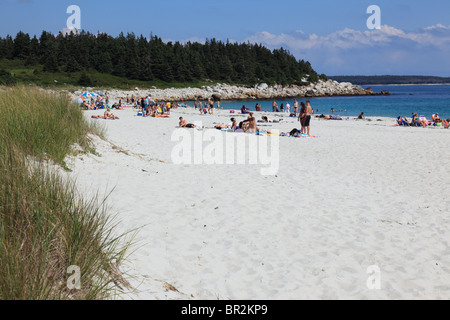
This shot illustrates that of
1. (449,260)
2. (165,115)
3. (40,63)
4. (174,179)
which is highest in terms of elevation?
(40,63)

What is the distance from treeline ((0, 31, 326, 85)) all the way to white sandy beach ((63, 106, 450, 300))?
72440 mm

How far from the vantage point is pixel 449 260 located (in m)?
4.95

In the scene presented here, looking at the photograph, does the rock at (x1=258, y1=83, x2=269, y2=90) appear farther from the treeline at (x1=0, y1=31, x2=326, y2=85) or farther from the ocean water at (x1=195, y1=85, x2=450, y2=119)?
the ocean water at (x1=195, y1=85, x2=450, y2=119)

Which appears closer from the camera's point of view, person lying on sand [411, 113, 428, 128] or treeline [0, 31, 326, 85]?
person lying on sand [411, 113, 428, 128]

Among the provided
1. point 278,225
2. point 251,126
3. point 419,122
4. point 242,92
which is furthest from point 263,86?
point 278,225

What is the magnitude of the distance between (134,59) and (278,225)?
78.8 metres

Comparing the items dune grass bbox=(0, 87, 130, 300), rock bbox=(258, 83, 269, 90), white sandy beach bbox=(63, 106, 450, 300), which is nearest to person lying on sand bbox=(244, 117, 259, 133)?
white sandy beach bbox=(63, 106, 450, 300)

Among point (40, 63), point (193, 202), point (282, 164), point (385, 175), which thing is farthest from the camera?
point (40, 63)

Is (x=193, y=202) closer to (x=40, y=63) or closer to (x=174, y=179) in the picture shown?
(x=174, y=179)

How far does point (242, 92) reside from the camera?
265ft

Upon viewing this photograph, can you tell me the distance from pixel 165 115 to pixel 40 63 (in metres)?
62.6

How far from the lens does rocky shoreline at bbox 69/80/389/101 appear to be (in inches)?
2547

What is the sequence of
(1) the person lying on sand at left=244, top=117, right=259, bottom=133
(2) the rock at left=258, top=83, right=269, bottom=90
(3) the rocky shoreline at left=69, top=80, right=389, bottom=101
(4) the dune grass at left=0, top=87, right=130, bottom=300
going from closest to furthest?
(4) the dune grass at left=0, top=87, right=130, bottom=300
(1) the person lying on sand at left=244, top=117, right=259, bottom=133
(3) the rocky shoreline at left=69, top=80, right=389, bottom=101
(2) the rock at left=258, top=83, right=269, bottom=90
